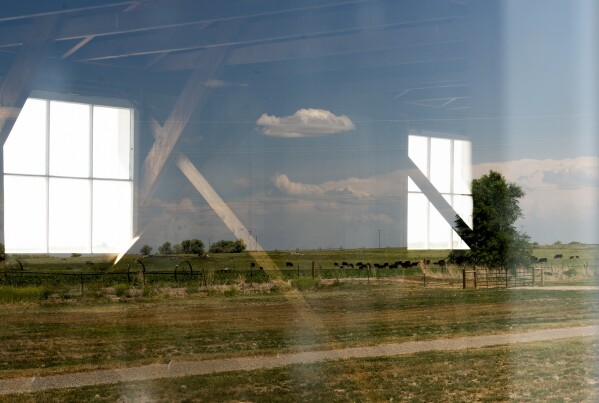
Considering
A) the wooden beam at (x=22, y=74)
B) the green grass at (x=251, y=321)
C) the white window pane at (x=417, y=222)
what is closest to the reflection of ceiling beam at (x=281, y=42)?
the wooden beam at (x=22, y=74)

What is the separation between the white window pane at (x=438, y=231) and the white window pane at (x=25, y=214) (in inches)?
57.4

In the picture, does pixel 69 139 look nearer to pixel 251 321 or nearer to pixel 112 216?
pixel 112 216

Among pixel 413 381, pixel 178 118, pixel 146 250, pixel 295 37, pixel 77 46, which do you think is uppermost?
pixel 295 37

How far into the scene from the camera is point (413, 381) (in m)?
3.36

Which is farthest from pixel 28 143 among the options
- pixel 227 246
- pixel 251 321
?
pixel 251 321

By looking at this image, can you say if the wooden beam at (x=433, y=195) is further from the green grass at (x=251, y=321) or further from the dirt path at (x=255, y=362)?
the dirt path at (x=255, y=362)

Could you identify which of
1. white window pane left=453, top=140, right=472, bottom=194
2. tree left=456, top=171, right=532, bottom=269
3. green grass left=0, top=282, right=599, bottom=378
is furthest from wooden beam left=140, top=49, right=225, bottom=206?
tree left=456, top=171, right=532, bottom=269

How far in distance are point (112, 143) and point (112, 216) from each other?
0.78 ft

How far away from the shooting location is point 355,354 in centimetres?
337

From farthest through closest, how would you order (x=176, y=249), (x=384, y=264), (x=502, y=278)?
(x=502, y=278) → (x=384, y=264) → (x=176, y=249)

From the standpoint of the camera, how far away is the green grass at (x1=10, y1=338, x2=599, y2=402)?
3.05 metres

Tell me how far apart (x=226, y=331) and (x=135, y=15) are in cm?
110

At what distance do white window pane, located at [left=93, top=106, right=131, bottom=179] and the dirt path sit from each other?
2.10 feet

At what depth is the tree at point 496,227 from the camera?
12.1 ft
